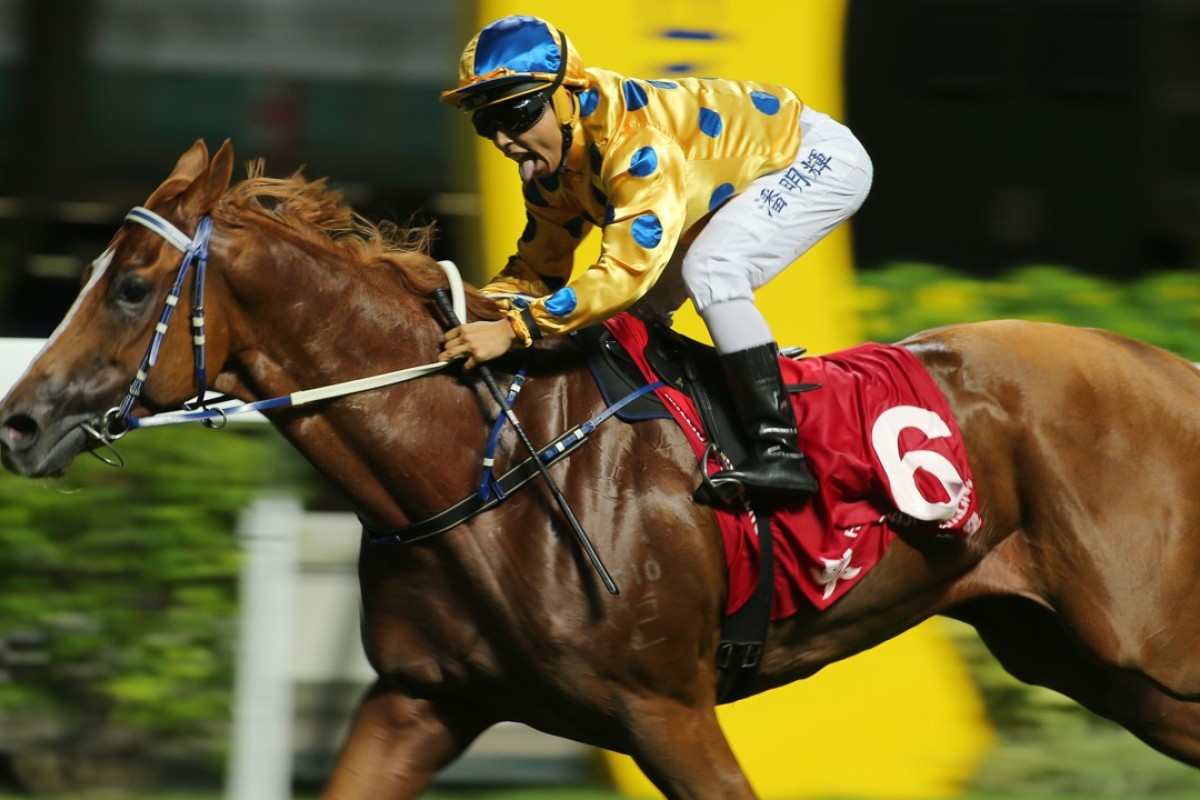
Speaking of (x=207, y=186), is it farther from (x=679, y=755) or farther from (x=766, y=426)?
(x=679, y=755)

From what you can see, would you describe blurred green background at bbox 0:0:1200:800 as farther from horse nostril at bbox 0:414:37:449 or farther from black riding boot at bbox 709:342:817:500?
horse nostril at bbox 0:414:37:449

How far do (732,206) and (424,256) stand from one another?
2.20 ft

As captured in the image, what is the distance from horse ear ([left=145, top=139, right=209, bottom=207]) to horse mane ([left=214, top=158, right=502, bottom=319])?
0.25 feet

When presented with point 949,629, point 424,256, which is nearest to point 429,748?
point 424,256

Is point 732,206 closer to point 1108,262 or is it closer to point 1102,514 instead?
point 1102,514

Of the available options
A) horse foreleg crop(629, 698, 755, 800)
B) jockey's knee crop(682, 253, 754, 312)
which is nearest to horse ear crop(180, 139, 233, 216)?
jockey's knee crop(682, 253, 754, 312)

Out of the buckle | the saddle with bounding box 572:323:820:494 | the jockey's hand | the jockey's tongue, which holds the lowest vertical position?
the buckle

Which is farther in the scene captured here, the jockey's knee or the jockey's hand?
the jockey's knee

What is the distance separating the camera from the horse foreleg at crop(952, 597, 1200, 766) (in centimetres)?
398

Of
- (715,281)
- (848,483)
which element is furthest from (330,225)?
(848,483)

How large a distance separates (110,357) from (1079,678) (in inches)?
93.3

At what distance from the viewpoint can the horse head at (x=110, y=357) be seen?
309cm

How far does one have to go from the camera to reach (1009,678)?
5.01 meters

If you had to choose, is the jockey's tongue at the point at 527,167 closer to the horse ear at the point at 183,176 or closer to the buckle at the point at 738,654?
the horse ear at the point at 183,176
